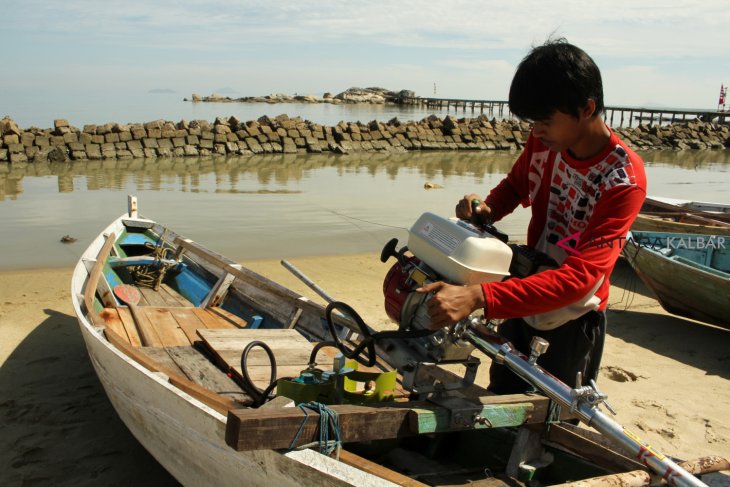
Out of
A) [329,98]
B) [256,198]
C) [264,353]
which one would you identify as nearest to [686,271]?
[264,353]

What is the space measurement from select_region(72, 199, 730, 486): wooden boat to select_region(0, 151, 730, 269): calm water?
18.5ft

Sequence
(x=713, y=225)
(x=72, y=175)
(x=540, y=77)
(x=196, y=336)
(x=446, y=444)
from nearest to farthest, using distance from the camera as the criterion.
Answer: (x=540, y=77) → (x=446, y=444) → (x=196, y=336) → (x=713, y=225) → (x=72, y=175)

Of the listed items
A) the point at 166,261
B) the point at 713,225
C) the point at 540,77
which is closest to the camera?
the point at 540,77

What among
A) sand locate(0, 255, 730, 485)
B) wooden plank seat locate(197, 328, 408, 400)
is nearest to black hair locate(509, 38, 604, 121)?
wooden plank seat locate(197, 328, 408, 400)

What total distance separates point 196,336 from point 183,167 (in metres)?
17.4

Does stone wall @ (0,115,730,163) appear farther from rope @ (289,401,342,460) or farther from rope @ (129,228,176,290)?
rope @ (289,401,342,460)

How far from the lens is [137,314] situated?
554 cm

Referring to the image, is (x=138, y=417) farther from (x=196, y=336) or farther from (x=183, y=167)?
(x=183, y=167)

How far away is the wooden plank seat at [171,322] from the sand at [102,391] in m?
0.62

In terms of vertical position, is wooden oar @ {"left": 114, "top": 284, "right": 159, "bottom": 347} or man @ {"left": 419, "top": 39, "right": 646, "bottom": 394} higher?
man @ {"left": 419, "top": 39, "right": 646, "bottom": 394}

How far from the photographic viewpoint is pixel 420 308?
2.66 meters

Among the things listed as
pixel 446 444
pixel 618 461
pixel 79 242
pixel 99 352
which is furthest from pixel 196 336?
pixel 79 242

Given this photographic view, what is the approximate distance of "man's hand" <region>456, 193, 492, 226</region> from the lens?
3.03 metres

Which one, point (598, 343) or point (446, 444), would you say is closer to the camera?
point (598, 343)
